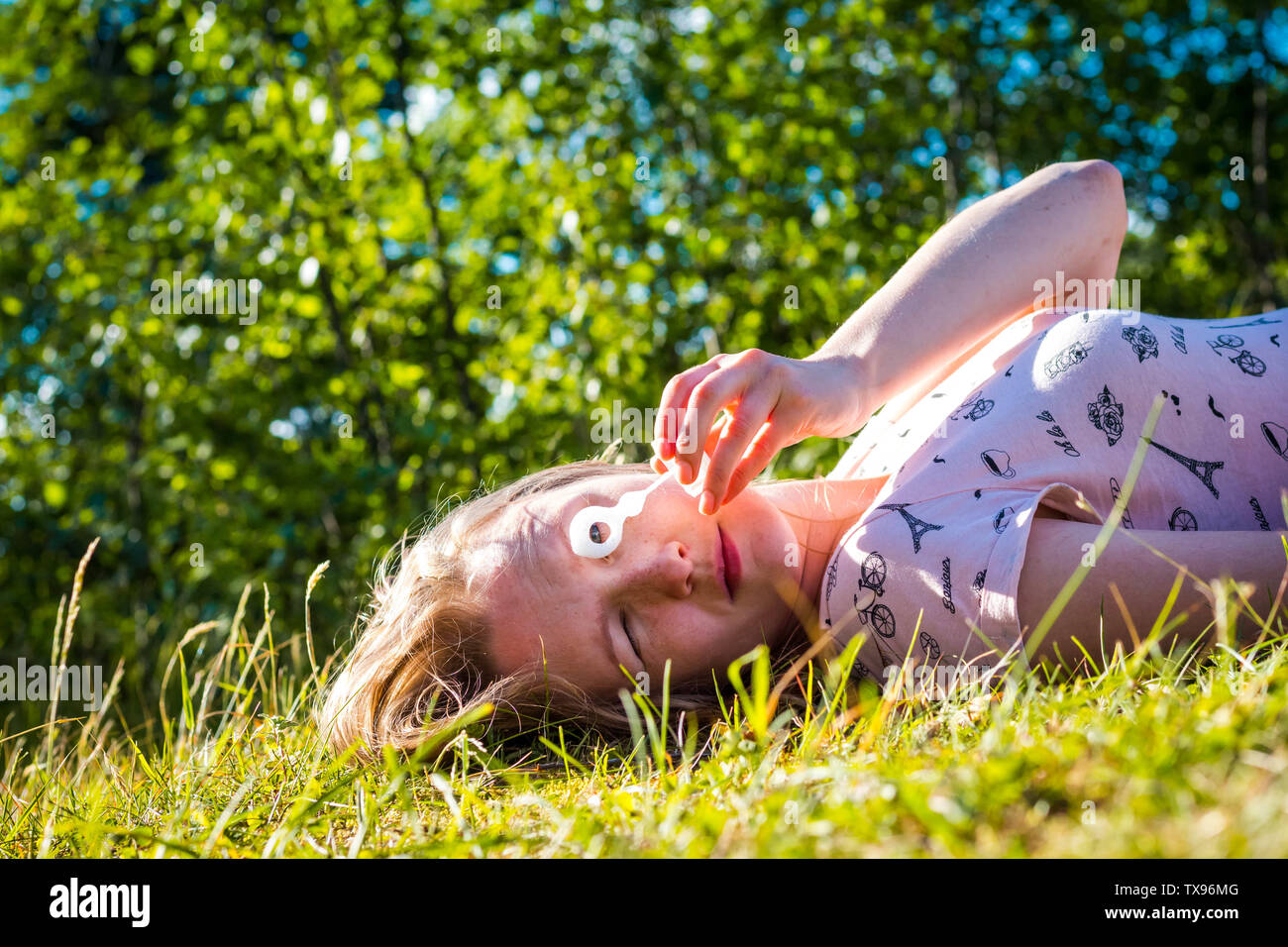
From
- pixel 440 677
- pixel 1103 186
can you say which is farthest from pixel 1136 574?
pixel 440 677

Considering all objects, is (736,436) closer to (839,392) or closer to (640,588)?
(839,392)

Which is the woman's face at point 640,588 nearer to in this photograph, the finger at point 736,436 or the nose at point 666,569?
the nose at point 666,569

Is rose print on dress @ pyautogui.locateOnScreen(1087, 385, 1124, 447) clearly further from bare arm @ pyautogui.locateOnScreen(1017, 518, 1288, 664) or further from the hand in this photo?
the hand

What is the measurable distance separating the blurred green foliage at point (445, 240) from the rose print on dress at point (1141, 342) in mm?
1496

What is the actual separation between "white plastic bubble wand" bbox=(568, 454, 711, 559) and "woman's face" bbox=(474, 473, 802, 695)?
0.01m

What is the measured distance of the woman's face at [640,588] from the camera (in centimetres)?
173

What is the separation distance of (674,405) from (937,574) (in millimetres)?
505

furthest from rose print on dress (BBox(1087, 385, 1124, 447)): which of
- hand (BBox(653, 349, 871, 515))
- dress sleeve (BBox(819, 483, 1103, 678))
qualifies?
hand (BBox(653, 349, 871, 515))

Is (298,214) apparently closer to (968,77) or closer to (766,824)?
(968,77)

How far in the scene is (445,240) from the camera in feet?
12.4

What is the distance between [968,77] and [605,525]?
10.7 ft

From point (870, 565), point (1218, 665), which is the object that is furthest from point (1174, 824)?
point (870, 565)

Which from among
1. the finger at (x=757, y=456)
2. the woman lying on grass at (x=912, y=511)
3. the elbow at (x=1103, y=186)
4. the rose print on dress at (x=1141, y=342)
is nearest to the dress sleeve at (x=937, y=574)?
the woman lying on grass at (x=912, y=511)

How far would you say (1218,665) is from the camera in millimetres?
1210
